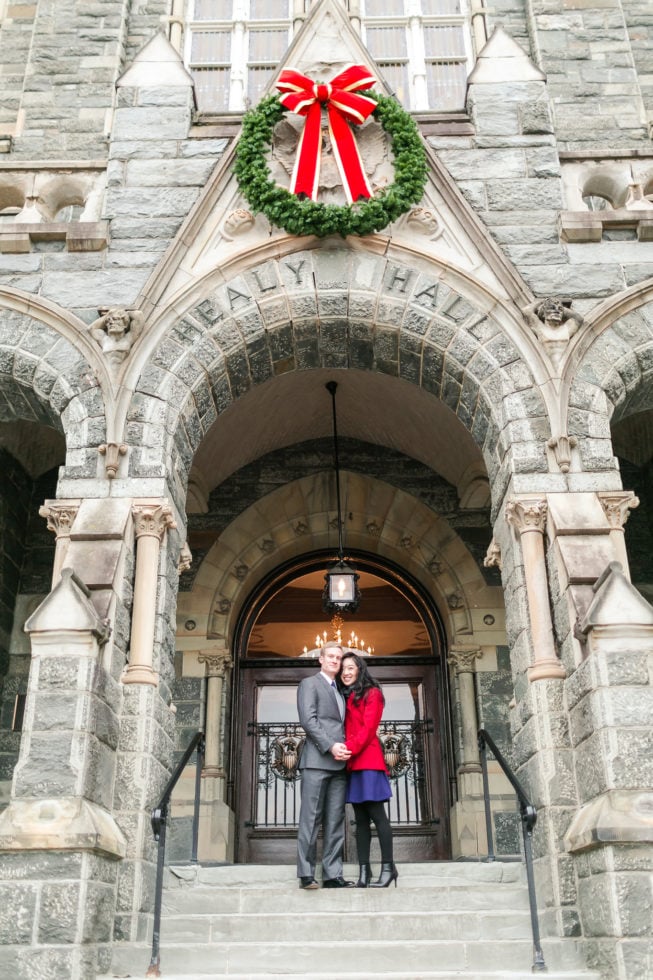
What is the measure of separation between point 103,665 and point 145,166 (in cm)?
428

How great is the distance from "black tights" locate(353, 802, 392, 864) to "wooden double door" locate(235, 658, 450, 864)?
3.10 meters

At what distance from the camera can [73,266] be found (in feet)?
24.0

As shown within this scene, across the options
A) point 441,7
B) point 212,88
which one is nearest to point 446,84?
point 441,7

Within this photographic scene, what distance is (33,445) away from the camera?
30.8 feet

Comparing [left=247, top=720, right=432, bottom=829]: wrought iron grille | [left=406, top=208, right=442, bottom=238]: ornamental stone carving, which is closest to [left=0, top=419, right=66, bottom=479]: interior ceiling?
[left=247, top=720, right=432, bottom=829]: wrought iron grille

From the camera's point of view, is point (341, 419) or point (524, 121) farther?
point (341, 419)

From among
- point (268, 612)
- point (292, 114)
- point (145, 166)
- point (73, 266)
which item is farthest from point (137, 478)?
point (268, 612)

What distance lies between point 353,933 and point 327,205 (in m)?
5.16

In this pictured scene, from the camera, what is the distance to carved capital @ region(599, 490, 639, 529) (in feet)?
20.7

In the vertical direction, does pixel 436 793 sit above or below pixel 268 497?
below

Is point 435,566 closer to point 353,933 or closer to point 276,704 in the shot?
point 276,704

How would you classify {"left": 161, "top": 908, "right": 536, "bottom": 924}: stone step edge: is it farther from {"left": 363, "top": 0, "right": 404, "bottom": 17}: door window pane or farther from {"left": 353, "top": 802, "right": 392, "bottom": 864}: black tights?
{"left": 363, "top": 0, "right": 404, "bottom": 17}: door window pane

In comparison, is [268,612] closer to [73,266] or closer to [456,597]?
[456,597]

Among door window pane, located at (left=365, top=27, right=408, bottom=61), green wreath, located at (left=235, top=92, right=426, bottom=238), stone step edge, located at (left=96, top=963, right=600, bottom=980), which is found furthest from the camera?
door window pane, located at (left=365, top=27, right=408, bottom=61)
